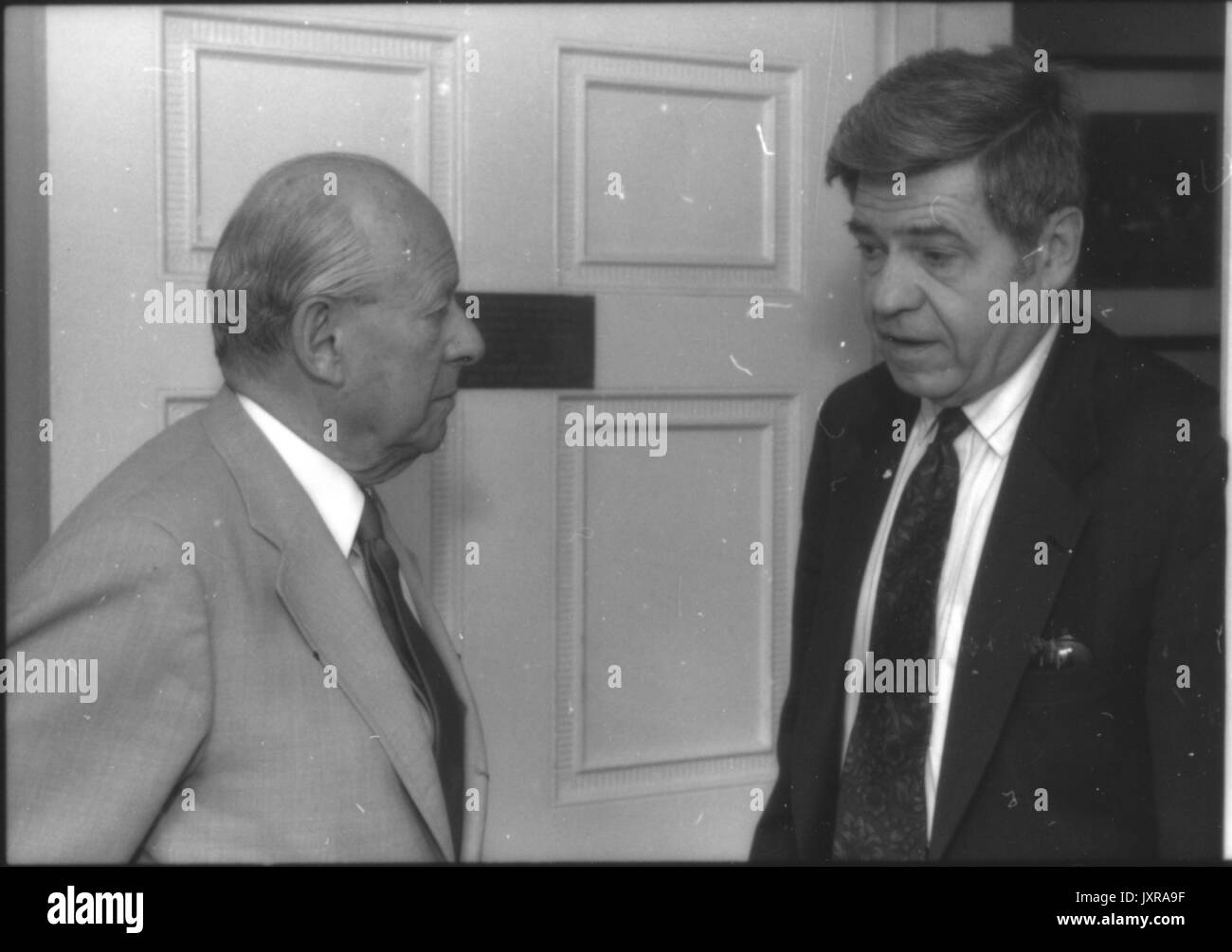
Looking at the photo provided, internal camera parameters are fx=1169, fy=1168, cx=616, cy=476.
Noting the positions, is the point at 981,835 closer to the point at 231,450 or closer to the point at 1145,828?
the point at 1145,828

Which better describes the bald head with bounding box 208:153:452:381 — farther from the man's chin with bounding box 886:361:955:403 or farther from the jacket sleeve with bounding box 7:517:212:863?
the man's chin with bounding box 886:361:955:403

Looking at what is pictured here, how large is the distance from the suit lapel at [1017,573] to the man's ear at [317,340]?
663mm

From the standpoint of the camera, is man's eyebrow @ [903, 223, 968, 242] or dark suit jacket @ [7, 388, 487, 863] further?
man's eyebrow @ [903, 223, 968, 242]

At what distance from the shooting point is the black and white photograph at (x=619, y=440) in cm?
109

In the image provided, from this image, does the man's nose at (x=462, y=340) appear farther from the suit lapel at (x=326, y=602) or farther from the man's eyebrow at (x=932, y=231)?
the man's eyebrow at (x=932, y=231)

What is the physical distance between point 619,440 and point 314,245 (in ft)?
1.39

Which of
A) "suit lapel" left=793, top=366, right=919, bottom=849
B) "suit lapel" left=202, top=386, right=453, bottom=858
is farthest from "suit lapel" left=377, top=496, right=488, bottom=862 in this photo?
"suit lapel" left=793, top=366, right=919, bottom=849

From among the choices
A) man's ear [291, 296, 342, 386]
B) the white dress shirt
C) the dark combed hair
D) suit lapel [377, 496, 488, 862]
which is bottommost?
suit lapel [377, 496, 488, 862]

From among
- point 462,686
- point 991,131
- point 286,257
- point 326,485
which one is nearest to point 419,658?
point 462,686

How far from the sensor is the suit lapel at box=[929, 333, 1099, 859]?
3.74 feet

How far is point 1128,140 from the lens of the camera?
1.25 m

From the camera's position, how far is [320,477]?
1.14m

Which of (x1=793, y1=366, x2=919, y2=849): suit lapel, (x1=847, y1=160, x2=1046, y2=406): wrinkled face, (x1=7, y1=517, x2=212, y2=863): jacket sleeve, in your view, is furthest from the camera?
(x1=793, y1=366, x2=919, y2=849): suit lapel

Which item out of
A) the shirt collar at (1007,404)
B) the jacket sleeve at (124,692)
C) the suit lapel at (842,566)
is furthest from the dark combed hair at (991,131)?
the jacket sleeve at (124,692)
